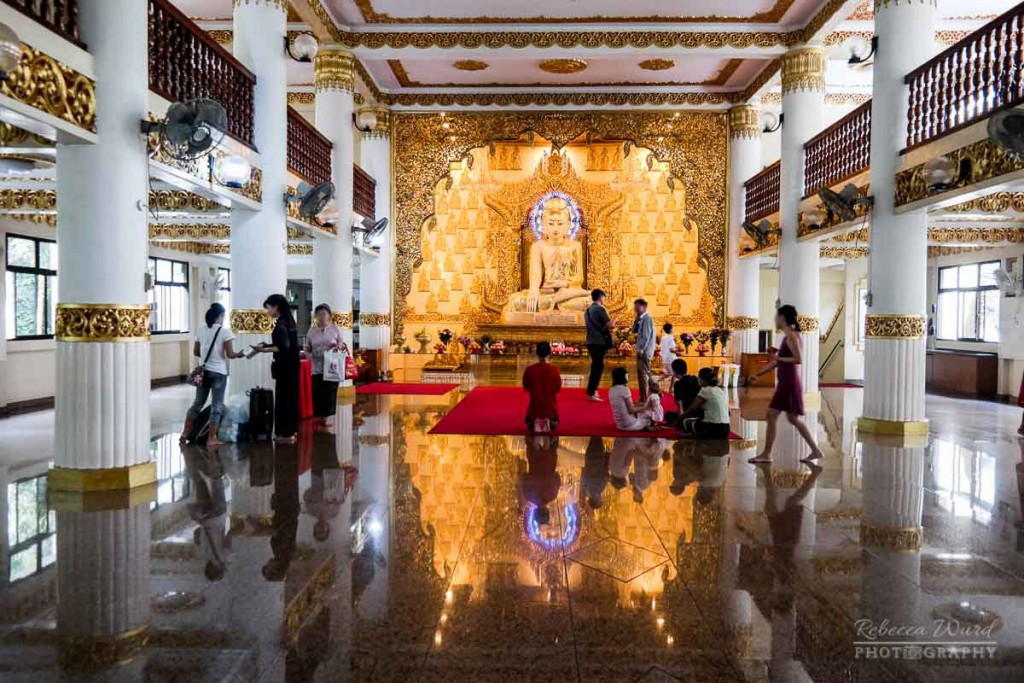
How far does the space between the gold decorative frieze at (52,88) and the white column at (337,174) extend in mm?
6606

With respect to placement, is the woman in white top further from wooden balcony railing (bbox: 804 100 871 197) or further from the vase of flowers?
the vase of flowers

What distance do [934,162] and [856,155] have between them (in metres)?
2.62

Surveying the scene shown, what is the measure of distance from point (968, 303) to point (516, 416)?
11.8m

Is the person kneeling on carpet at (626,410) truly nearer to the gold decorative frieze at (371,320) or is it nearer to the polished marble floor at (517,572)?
the polished marble floor at (517,572)

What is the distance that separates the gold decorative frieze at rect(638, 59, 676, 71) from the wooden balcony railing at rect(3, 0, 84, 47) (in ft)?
35.7

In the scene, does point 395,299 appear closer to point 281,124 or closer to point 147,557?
point 281,124

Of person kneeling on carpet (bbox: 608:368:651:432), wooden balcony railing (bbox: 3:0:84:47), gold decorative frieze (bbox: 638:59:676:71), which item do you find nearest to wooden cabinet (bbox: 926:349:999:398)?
gold decorative frieze (bbox: 638:59:676:71)

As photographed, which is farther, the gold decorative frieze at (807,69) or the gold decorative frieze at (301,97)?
the gold decorative frieze at (301,97)

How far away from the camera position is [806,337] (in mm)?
11930

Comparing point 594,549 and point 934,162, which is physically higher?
point 934,162

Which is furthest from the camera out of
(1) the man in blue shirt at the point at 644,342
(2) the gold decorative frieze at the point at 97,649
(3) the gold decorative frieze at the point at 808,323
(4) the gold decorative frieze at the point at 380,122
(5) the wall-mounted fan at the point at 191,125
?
(4) the gold decorative frieze at the point at 380,122

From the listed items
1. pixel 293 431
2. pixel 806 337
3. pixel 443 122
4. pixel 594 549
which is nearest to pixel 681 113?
pixel 443 122

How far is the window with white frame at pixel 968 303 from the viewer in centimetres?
1573

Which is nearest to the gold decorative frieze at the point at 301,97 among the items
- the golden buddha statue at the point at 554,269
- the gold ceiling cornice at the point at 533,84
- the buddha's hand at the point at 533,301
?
the gold ceiling cornice at the point at 533,84
